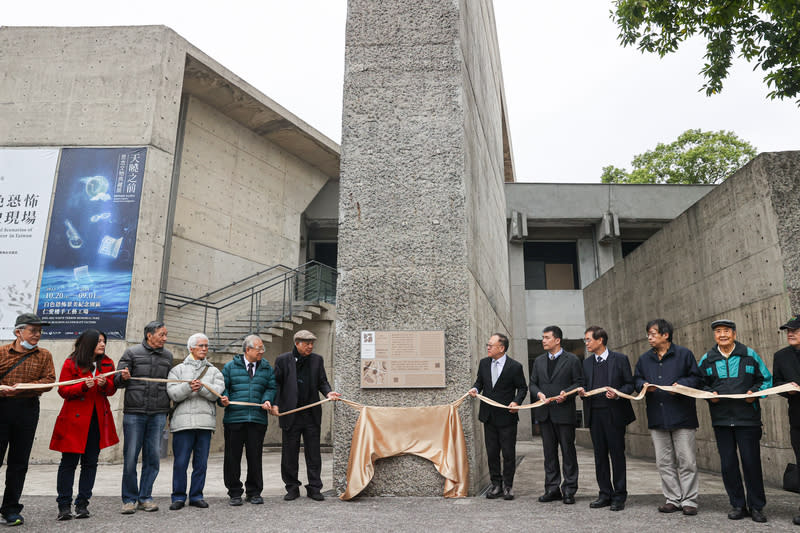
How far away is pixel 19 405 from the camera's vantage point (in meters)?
4.98

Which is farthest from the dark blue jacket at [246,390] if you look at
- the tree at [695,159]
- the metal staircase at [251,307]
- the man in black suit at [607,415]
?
the tree at [695,159]

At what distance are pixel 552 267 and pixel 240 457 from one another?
745 inches

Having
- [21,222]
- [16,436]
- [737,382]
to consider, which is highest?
[21,222]

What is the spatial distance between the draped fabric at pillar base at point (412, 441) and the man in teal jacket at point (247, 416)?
3.15 feet

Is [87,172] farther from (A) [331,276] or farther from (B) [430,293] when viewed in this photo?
(B) [430,293]

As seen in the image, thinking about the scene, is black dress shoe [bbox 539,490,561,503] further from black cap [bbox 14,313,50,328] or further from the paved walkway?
black cap [bbox 14,313,50,328]

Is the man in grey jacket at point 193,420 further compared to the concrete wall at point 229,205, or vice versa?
the concrete wall at point 229,205

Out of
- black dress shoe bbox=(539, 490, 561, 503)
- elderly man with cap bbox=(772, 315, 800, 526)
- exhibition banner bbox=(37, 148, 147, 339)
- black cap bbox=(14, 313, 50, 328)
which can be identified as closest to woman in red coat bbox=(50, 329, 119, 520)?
black cap bbox=(14, 313, 50, 328)

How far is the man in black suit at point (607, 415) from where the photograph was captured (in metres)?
5.38

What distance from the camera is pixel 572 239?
22500 millimetres

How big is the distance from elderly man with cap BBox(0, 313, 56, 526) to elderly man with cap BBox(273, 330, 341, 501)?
2.14 m

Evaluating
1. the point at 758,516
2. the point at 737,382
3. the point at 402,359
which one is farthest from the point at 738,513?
the point at 402,359

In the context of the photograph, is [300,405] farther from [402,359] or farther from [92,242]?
[92,242]

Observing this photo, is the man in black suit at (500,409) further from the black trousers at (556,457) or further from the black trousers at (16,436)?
the black trousers at (16,436)
